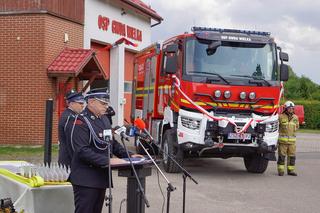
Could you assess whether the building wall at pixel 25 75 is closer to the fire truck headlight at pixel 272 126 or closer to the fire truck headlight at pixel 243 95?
the fire truck headlight at pixel 243 95

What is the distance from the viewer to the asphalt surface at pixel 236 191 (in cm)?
891

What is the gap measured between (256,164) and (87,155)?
28.0 ft

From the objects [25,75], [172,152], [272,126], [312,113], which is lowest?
[312,113]

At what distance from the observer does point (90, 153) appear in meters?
5.24

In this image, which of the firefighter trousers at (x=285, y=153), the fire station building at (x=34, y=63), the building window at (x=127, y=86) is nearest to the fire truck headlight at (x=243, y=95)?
the firefighter trousers at (x=285, y=153)

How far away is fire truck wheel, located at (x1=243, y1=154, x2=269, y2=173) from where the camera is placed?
1298cm

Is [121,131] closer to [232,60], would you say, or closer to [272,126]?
[232,60]

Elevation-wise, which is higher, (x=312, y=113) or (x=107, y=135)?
(x=107, y=135)

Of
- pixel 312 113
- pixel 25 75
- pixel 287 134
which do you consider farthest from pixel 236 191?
pixel 312 113

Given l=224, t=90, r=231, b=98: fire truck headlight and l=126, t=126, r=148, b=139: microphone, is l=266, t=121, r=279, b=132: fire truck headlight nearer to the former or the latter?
l=224, t=90, r=231, b=98: fire truck headlight

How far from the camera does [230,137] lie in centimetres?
1148

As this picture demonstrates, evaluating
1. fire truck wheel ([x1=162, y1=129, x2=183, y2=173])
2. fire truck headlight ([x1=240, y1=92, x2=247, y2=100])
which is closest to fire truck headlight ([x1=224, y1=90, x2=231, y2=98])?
fire truck headlight ([x1=240, y1=92, x2=247, y2=100])

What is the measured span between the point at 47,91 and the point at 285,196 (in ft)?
30.2

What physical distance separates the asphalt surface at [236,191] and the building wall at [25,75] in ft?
17.0
